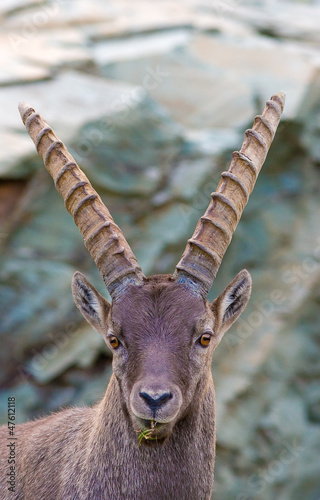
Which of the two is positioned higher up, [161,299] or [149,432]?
[161,299]

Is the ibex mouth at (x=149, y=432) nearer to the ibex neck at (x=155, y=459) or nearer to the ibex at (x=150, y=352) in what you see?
the ibex at (x=150, y=352)

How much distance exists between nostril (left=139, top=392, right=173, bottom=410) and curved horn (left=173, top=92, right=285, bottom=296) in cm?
93

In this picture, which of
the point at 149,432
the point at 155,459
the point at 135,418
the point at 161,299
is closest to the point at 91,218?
the point at 161,299

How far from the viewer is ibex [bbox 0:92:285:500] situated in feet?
15.1

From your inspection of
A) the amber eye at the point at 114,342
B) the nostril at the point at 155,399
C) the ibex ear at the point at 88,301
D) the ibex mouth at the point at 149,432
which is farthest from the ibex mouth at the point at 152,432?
the ibex ear at the point at 88,301

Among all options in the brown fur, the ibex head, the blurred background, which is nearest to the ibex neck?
the brown fur

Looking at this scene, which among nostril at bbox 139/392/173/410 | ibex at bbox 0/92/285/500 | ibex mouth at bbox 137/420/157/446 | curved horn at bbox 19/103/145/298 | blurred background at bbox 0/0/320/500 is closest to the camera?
nostril at bbox 139/392/173/410

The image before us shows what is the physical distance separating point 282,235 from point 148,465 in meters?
9.48

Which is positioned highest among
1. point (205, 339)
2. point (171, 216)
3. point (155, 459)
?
point (171, 216)

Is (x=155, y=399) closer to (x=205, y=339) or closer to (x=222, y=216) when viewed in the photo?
(x=205, y=339)

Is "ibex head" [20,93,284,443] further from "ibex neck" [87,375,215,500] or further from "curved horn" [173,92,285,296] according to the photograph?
"ibex neck" [87,375,215,500]

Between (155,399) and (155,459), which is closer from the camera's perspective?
(155,399)

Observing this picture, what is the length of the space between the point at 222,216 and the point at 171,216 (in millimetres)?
7720

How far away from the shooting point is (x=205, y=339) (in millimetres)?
4844
